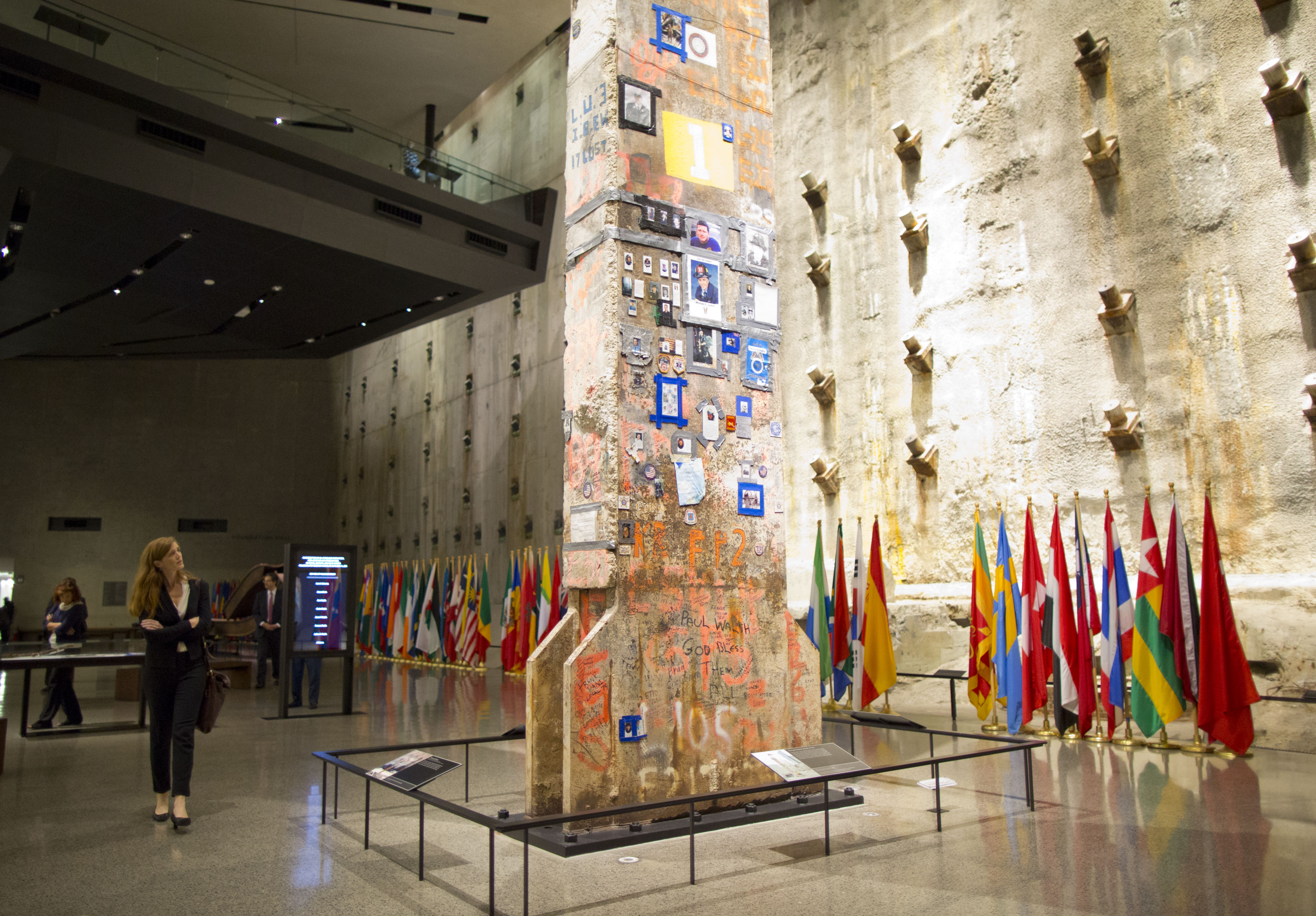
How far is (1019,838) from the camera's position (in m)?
4.91

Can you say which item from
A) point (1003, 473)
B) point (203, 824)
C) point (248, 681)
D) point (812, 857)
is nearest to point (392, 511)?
point (248, 681)

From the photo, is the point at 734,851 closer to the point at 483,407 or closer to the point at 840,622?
the point at 840,622

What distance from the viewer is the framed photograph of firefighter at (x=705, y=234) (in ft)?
19.1

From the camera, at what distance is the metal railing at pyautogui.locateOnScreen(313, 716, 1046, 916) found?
12.5ft

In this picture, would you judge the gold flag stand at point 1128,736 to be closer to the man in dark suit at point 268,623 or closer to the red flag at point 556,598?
the red flag at point 556,598

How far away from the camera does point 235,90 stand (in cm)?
1412

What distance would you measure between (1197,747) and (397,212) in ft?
46.8

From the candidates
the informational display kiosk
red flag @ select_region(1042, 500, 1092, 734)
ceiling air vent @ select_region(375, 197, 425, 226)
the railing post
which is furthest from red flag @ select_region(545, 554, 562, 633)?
the railing post

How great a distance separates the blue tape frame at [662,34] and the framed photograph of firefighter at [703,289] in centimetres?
132

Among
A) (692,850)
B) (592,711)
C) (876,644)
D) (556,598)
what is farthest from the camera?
(556,598)

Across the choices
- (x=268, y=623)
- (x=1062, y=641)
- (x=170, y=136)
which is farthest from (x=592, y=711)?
(x=170, y=136)

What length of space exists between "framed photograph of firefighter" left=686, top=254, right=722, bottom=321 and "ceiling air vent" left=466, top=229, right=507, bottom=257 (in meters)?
12.5

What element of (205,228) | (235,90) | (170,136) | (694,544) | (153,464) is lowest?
(694,544)

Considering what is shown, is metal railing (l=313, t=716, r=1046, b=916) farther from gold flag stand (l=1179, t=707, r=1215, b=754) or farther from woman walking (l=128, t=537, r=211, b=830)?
gold flag stand (l=1179, t=707, r=1215, b=754)
